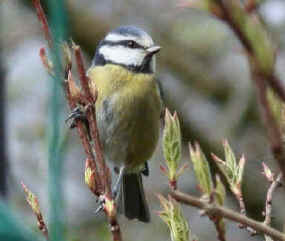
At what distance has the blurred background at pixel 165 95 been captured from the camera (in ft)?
10.3

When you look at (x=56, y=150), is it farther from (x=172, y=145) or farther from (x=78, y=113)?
(x=78, y=113)

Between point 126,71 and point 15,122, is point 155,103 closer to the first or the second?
point 126,71

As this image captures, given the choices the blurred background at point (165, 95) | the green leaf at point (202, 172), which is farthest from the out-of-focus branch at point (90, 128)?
the blurred background at point (165, 95)

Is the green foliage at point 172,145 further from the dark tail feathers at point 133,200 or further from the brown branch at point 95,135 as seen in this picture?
the dark tail feathers at point 133,200

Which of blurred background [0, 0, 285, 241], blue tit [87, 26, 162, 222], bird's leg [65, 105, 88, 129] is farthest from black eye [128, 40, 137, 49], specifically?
bird's leg [65, 105, 88, 129]

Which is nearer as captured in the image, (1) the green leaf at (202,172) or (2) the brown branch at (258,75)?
(2) the brown branch at (258,75)

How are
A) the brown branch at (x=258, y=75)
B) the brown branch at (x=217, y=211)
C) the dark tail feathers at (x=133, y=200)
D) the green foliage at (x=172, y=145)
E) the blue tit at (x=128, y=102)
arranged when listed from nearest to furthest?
1. the brown branch at (x=258, y=75)
2. the brown branch at (x=217, y=211)
3. the green foliage at (x=172, y=145)
4. the dark tail feathers at (x=133, y=200)
5. the blue tit at (x=128, y=102)

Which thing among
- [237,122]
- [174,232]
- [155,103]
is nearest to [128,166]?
[155,103]

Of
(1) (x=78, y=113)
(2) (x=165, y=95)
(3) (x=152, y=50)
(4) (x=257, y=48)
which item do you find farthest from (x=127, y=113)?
(4) (x=257, y=48)

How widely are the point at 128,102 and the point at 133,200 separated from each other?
0.31m

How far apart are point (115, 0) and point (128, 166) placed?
1683 millimetres

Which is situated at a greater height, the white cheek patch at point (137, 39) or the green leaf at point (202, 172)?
the green leaf at point (202, 172)

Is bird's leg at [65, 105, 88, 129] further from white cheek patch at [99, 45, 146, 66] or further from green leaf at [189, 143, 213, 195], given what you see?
white cheek patch at [99, 45, 146, 66]

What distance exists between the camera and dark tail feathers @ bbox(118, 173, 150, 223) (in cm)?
197
